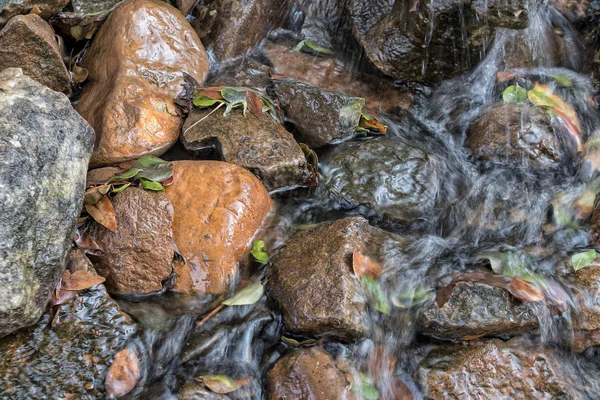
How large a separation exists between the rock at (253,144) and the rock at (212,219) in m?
0.19

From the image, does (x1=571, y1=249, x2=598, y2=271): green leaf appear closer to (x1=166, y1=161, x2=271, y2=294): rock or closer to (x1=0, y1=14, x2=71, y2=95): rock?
(x1=166, y1=161, x2=271, y2=294): rock

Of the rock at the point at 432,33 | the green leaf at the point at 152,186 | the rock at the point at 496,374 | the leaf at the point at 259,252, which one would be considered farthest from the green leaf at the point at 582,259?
the green leaf at the point at 152,186

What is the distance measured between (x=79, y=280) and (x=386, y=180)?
7.66 feet

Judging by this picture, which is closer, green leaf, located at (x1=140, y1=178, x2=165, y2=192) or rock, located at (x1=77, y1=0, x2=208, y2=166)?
green leaf, located at (x1=140, y1=178, x2=165, y2=192)

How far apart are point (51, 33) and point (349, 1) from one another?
115 inches

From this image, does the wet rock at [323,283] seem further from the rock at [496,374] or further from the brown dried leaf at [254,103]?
the brown dried leaf at [254,103]

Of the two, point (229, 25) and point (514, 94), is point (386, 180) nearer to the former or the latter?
point (514, 94)

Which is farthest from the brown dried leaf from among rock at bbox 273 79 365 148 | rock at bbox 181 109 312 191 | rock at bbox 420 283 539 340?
rock at bbox 420 283 539 340

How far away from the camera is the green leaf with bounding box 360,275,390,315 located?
3.45 m

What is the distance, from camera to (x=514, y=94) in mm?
4961

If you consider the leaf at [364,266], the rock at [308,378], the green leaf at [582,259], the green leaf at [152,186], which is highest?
the green leaf at [152,186]

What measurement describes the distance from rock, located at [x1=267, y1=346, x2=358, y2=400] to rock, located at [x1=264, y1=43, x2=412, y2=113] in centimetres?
268

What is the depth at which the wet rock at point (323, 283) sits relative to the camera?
3.23m

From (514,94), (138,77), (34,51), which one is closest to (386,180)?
(514,94)
